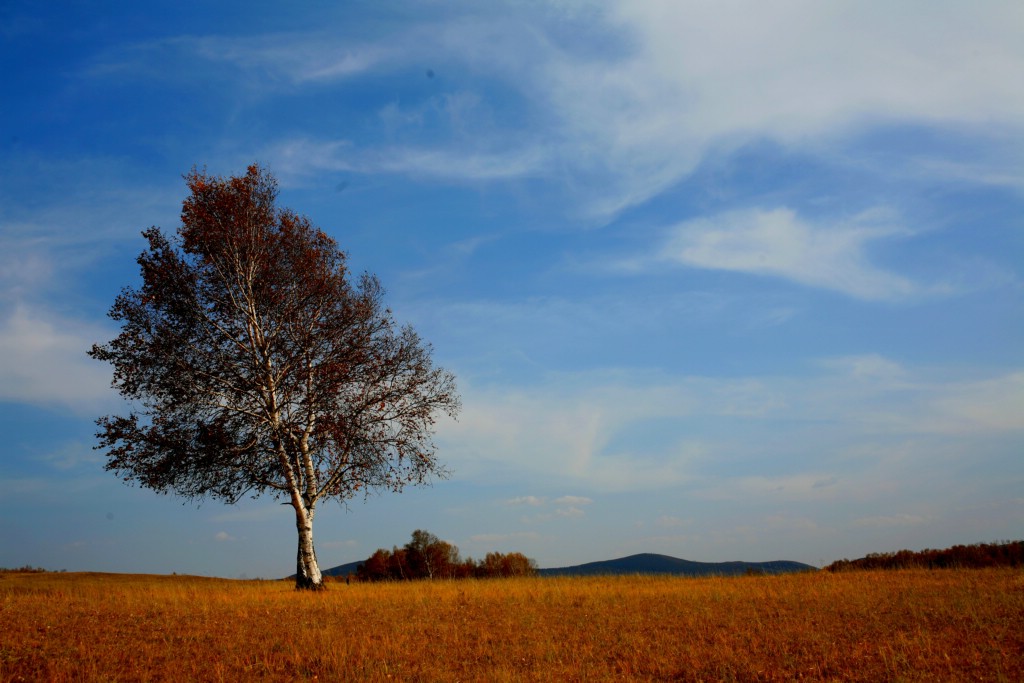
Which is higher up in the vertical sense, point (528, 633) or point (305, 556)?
point (305, 556)

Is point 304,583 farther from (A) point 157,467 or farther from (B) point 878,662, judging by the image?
(B) point 878,662

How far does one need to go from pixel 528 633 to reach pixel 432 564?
872 inches

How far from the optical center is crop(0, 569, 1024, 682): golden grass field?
13.6 metres

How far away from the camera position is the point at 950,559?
29156mm

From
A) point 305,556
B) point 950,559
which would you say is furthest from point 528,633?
point 950,559

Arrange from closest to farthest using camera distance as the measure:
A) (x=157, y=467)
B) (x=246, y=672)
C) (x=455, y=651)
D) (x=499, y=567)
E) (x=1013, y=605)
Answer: (x=246, y=672), (x=455, y=651), (x=1013, y=605), (x=157, y=467), (x=499, y=567)

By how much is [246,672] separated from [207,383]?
14.9 meters

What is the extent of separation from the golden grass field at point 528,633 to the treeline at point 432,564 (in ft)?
39.1

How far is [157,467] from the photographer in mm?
25906

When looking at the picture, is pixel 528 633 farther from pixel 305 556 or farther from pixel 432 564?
pixel 432 564

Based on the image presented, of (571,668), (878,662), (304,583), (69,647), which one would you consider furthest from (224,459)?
(878,662)

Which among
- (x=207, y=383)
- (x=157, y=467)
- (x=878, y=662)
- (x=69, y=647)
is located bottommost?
(x=878, y=662)

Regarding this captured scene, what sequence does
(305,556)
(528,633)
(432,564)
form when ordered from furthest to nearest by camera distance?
(432,564), (305,556), (528,633)

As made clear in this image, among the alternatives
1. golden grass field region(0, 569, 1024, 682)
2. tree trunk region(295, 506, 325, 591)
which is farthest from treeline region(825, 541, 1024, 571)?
tree trunk region(295, 506, 325, 591)
